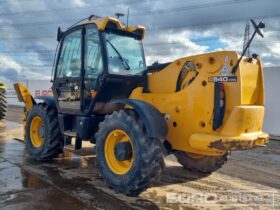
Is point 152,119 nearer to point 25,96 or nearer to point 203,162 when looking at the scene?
point 203,162

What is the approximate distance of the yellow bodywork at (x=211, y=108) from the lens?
460cm

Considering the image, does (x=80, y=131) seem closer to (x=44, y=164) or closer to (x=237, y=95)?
(x=44, y=164)

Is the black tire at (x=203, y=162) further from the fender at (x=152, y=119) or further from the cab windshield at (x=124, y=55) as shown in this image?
the cab windshield at (x=124, y=55)

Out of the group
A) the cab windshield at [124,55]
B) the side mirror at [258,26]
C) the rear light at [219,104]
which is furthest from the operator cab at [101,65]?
the side mirror at [258,26]

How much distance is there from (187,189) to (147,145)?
1.29 meters

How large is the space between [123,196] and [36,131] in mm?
3488

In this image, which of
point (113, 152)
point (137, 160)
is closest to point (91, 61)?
point (113, 152)

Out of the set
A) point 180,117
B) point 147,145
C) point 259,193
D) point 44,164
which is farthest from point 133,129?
point 44,164

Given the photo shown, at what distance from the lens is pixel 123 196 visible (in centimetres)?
514

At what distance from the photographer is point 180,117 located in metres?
5.11

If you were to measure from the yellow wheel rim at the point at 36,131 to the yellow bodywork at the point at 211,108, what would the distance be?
337 centimetres

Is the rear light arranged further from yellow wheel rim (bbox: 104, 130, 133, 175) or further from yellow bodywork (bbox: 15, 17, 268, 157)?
yellow wheel rim (bbox: 104, 130, 133, 175)

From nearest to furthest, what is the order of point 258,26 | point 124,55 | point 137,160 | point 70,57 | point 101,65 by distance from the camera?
point 258,26, point 137,160, point 101,65, point 124,55, point 70,57

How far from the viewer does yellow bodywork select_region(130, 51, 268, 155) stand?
460 centimetres
